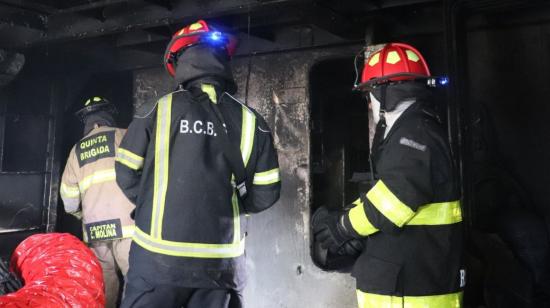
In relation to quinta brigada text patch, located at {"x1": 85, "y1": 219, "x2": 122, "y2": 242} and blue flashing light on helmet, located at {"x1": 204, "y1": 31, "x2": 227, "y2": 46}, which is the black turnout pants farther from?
quinta brigada text patch, located at {"x1": 85, "y1": 219, "x2": 122, "y2": 242}

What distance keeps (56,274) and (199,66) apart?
4.14 feet

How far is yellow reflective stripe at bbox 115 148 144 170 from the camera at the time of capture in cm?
252

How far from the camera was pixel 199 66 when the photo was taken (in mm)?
2592

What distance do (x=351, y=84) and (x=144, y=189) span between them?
11.0ft

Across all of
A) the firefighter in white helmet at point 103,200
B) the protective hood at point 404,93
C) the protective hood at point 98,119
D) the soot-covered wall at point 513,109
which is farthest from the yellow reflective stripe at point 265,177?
the soot-covered wall at point 513,109

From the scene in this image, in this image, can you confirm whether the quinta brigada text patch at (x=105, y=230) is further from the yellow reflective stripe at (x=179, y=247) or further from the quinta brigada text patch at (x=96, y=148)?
the yellow reflective stripe at (x=179, y=247)

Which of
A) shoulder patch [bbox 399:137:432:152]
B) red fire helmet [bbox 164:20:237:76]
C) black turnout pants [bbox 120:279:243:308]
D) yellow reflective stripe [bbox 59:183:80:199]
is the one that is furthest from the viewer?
yellow reflective stripe [bbox 59:183:80:199]

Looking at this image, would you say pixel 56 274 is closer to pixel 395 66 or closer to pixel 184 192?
pixel 184 192

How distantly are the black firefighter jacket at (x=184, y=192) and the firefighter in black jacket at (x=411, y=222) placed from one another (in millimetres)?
689

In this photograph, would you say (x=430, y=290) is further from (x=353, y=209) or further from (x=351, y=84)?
(x=351, y=84)

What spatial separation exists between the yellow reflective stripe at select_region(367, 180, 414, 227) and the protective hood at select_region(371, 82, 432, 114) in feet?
1.64

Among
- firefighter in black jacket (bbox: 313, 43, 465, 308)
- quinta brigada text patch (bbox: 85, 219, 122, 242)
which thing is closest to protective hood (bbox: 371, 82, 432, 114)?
firefighter in black jacket (bbox: 313, 43, 465, 308)

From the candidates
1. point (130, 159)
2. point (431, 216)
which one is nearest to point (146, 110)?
point (130, 159)

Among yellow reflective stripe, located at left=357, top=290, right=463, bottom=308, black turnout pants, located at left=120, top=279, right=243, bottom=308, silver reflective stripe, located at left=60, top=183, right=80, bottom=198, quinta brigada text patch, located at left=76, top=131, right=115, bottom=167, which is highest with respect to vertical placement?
quinta brigada text patch, located at left=76, top=131, right=115, bottom=167
